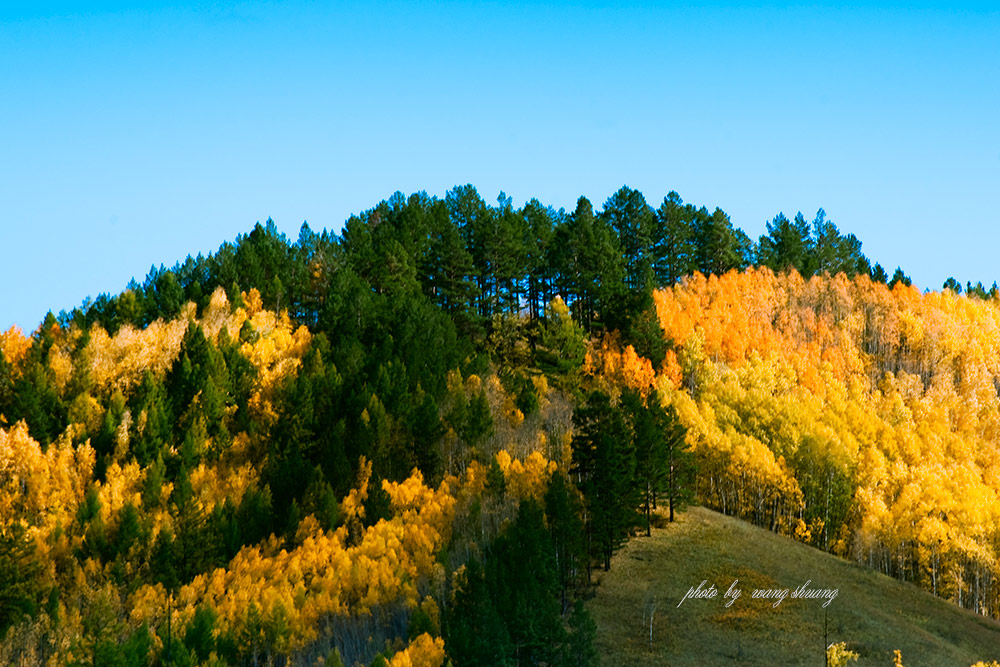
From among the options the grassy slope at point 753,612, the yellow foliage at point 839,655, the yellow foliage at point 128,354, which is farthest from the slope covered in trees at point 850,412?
the yellow foliage at point 128,354

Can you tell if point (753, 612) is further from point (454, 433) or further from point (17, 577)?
point (17, 577)

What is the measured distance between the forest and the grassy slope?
3193 millimetres

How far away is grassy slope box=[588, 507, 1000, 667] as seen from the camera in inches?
2261

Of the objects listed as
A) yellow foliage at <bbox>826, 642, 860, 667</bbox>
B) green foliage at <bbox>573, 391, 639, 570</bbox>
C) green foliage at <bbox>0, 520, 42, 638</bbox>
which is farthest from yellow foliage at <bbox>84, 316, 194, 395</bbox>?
yellow foliage at <bbox>826, 642, 860, 667</bbox>

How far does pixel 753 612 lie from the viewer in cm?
6253

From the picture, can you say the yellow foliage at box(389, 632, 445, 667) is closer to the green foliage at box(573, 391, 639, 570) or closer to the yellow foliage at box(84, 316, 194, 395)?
the green foliage at box(573, 391, 639, 570)

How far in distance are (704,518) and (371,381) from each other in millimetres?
28792

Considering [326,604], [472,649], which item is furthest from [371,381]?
[472,649]

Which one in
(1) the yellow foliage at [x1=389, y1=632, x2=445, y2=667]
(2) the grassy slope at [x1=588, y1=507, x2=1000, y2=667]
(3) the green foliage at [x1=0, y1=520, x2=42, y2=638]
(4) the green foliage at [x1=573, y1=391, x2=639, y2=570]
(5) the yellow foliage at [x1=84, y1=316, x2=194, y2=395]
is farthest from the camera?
(5) the yellow foliage at [x1=84, y1=316, x2=194, y2=395]

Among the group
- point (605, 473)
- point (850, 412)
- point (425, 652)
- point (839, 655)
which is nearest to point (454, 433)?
point (605, 473)

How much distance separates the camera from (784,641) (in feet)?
193

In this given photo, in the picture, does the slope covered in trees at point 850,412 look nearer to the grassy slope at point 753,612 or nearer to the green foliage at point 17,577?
the grassy slope at point 753,612

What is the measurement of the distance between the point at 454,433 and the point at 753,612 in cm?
2670

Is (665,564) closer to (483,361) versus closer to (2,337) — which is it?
(483,361)
